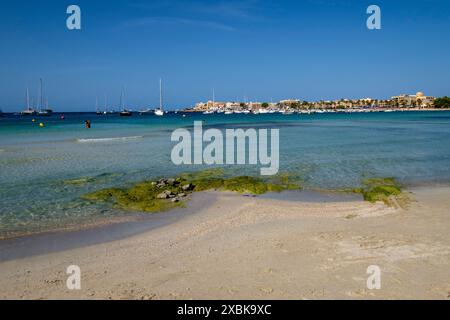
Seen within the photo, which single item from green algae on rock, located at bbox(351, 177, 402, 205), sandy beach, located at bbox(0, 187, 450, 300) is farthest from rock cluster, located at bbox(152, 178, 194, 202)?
green algae on rock, located at bbox(351, 177, 402, 205)

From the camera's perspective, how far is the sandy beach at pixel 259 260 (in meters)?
6.76

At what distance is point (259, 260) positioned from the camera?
8188 mm

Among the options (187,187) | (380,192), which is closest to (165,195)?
(187,187)

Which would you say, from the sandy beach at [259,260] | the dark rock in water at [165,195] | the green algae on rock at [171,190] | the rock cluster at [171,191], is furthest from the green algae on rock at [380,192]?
the dark rock in water at [165,195]

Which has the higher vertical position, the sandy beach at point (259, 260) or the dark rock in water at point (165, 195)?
the dark rock in water at point (165, 195)

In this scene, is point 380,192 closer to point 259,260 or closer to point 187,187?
point 187,187

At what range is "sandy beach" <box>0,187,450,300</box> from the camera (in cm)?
676

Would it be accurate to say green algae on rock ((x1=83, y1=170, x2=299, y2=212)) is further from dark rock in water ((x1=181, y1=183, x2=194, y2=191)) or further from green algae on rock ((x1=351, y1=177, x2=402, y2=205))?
green algae on rock ((x1=351, y1=177, x2=402, y2=205))

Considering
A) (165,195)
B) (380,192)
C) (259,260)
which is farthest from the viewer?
(380,192)

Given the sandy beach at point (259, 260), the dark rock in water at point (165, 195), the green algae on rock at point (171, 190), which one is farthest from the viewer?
the dark rock in water at point (165, 195)

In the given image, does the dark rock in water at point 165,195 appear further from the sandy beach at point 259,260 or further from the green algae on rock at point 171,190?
the sandy beach at point 259,260
